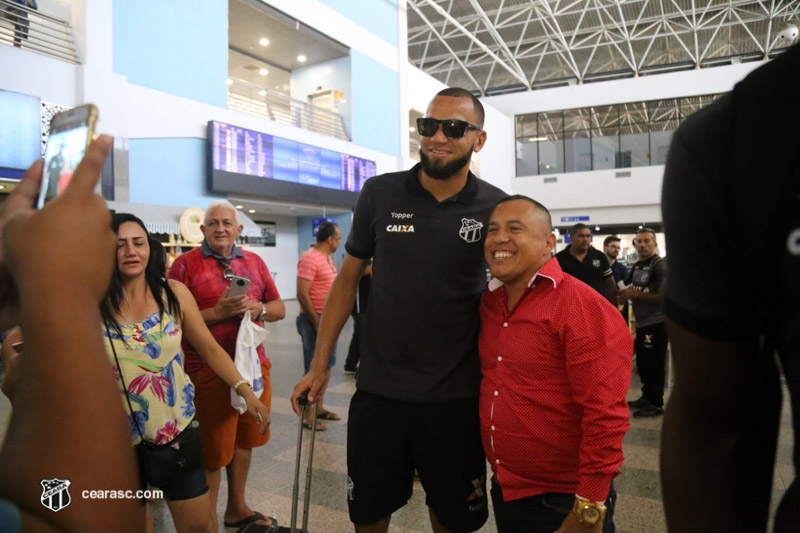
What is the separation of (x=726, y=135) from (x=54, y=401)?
0.76m

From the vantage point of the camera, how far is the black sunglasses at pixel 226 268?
10.7ft

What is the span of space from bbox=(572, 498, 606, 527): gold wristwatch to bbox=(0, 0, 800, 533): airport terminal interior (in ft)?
2.60

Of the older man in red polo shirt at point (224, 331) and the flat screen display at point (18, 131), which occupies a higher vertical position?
the flat screen display at point (18, 131)

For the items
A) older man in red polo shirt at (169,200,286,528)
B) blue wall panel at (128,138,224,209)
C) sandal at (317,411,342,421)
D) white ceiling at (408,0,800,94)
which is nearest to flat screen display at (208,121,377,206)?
blue wall panel at (128,138,224,209)

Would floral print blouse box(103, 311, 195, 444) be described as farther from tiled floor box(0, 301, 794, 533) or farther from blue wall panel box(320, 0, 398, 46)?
blue wall panel box(320, 0, 398, 46)

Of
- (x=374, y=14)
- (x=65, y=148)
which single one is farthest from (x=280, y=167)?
(x=65, y=148)

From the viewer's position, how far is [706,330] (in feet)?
2.14

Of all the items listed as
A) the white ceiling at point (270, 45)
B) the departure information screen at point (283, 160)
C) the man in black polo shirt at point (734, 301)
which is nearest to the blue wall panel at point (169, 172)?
the departure information screen at point (283, 160)

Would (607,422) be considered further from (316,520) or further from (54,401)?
(316,520)

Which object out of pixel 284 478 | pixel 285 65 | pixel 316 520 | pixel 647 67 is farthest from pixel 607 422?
pixel 647 67

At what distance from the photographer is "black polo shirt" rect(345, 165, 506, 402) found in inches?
84.0

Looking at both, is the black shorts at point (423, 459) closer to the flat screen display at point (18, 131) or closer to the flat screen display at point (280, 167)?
the flat screen display at point (18, 131)

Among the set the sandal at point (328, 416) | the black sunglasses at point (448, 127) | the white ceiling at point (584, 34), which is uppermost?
the white ceiling at point (584, 34)

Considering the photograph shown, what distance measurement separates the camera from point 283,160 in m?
14.9
